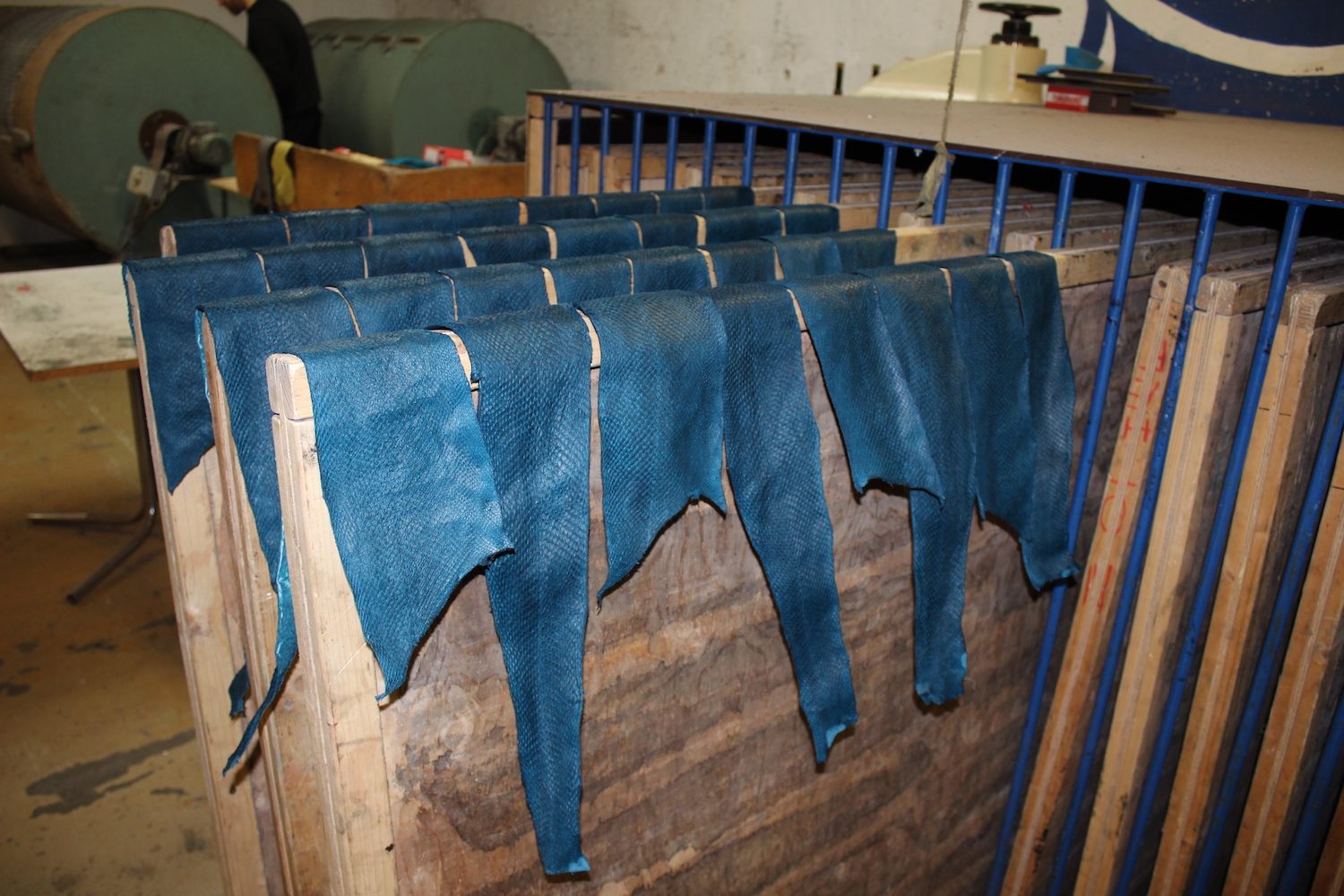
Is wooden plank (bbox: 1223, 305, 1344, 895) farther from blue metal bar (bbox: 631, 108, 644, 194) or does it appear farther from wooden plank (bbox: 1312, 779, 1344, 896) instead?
blue metal bar (bbox: 631, 108, 644, 194)

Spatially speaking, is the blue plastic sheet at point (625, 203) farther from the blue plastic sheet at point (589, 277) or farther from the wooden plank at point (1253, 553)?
the wooden plank at point (1253, 553)

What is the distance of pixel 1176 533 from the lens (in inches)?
63.1

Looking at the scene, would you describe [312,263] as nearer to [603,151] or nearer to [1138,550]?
[603,151]

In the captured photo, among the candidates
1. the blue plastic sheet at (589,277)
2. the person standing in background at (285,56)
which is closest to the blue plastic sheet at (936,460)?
the blue plastic sheet at (589,277)

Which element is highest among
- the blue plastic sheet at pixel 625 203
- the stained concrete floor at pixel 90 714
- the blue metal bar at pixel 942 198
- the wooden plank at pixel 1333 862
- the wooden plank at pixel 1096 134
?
the wooden plank at pixel 1096 134

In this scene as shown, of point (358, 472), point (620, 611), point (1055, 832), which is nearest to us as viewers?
point (358, 472)

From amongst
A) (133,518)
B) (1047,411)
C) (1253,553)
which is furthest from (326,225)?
(133,518)

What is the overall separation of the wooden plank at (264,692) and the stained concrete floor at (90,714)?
120 centimetres

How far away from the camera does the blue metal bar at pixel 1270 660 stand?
1.50 metres

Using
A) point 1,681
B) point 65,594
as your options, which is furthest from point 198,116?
point 1,681

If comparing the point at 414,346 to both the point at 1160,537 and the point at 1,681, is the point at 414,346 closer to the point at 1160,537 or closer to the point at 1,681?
the point at 1160,537

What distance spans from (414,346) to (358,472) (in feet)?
0.40

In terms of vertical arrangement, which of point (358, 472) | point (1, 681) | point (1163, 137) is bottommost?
point (1, 681)

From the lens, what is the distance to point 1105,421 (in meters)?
1.73
